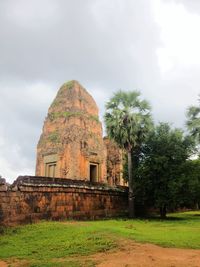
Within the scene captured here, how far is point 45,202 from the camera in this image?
15688 millimetres

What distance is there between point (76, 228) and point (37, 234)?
1417 mm

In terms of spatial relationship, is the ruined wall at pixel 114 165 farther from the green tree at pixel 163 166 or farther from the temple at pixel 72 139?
the green tree at pixel 163 166

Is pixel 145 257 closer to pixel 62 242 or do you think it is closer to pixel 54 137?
pixel 62 242

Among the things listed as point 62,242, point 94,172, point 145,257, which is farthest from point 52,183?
point 145,257

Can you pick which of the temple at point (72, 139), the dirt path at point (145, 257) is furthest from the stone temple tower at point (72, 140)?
the dirt path at point (145, 257)

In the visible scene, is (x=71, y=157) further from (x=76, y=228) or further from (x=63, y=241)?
(x=63, y=241)

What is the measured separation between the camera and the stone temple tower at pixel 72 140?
21.8 meters

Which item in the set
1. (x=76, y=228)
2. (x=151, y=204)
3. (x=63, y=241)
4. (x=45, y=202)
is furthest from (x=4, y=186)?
(x=151, y=204)

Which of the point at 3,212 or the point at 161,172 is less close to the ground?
the point at 161,172

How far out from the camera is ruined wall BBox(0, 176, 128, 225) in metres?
14.2

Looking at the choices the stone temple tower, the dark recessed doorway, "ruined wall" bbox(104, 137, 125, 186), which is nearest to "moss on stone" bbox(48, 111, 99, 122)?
the stone temple tower

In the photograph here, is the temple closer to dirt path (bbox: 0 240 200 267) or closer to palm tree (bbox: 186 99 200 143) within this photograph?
palm tree (bbox: 186 99 200 143)

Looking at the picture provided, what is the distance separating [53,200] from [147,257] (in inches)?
339

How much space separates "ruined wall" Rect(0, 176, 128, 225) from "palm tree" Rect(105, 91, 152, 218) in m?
1.70
